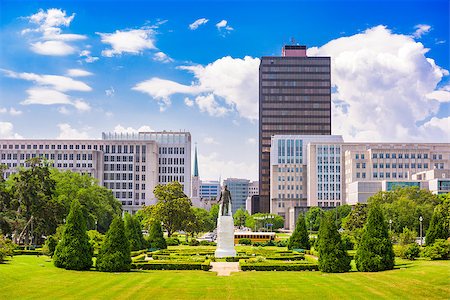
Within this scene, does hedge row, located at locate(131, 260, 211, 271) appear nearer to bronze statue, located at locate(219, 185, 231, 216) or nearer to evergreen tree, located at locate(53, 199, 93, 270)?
evergreen tree, located at locate(53, 199, 93, 270)

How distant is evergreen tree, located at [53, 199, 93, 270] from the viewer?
51.1 metres

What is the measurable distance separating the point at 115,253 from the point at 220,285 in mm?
12671

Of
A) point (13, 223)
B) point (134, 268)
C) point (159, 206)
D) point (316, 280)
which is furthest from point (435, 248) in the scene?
point (159, 206)

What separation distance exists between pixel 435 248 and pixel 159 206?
5905 cm

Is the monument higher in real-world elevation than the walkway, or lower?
higher

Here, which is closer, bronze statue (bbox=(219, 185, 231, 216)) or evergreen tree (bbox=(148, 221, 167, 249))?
bronze statue (bbox=(219, 185, 231, 216))

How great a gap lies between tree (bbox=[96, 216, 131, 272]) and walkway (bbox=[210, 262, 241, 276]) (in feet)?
27.1

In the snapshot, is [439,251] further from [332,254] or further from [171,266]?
[171,266]

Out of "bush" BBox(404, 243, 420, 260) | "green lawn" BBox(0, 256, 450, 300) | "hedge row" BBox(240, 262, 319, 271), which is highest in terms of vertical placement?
"bush" BBox(404, 243, 420, 260)

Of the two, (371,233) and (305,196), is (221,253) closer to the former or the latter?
(371,233)

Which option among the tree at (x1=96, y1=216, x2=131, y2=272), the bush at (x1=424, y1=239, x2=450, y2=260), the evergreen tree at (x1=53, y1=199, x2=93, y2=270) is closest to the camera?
the evergreen tree at (x1=53, y1=199, x2=93, y2=270)

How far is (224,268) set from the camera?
5794cm

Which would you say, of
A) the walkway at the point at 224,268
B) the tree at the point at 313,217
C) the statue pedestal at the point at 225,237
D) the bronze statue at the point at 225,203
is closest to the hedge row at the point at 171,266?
the walkway at the point at 224,268

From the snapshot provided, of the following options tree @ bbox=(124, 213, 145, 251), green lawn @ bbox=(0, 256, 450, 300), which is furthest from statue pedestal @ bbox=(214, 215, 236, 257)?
green lawn @ bbox=(0, 256, 450, 300)
